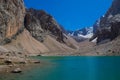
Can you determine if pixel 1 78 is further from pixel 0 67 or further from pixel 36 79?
pixel 0 67

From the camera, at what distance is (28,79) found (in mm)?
49688

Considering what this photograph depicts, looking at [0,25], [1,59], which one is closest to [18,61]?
[1,59]

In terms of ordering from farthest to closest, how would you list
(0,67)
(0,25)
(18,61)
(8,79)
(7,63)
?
1. (0,25)
2. (18,61)
3. (7,63)
4. (0,67)
5. (8,79)

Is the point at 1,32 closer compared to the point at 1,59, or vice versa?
the point at 1,59

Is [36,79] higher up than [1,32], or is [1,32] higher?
[1,32]

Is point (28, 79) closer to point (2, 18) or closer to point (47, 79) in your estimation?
point (47, 79)

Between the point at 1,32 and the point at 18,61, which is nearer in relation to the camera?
the point at 18,61

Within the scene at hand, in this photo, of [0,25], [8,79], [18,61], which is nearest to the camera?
[8,79]

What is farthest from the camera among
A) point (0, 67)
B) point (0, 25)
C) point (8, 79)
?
point (0, 25)

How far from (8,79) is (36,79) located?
19.4 feet

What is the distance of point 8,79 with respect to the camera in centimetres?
4834

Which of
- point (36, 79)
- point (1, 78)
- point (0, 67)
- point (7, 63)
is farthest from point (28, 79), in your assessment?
point (7, 63)

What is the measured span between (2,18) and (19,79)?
15632cm

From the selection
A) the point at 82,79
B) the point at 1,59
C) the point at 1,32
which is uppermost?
the point at 1,32
